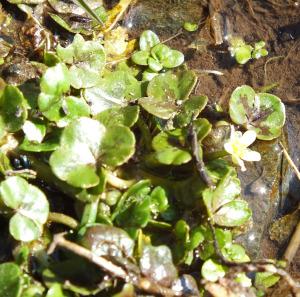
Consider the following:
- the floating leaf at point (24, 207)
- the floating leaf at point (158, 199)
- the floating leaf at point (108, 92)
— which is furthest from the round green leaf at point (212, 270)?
the floating leaf at point (108, 92)

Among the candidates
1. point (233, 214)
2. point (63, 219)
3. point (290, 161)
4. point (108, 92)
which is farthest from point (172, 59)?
point (63, 219)

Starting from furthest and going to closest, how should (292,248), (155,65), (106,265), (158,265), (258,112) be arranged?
1. (155,65)
2. (258,112)
3. (292,248)
4. (158,265)
5. (106,265)

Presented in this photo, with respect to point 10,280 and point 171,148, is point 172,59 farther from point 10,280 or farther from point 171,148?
point 10,280

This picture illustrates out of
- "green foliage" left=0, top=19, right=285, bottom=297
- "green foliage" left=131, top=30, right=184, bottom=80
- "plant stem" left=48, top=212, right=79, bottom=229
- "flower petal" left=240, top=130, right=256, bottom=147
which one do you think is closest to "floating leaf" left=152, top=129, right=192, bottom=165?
"green foliage" left=0, top=19, right=285, bottom=297

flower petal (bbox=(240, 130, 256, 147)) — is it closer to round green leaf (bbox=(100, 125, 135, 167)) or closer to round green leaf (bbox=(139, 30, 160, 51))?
round green leaf (bbox=(100, 125, 135, 167))

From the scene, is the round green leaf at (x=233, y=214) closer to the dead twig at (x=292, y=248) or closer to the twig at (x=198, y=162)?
the twig at (x=198, y=162)
